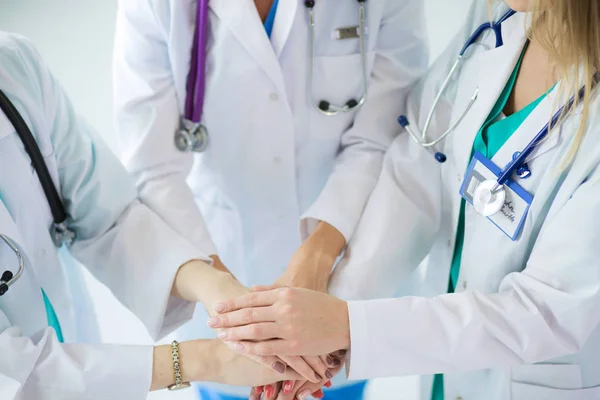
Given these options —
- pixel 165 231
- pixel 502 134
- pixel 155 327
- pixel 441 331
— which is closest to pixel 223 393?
pixel 155 327

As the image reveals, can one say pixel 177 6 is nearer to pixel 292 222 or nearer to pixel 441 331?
pixel 292 222

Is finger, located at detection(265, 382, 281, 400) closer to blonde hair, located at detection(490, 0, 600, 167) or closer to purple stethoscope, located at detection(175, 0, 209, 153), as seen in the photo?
purple stethoscope, located at detection(175, 0, 209, 153)

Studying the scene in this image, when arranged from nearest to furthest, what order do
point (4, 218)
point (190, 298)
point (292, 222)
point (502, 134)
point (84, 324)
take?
1. point (4, 218)
2. point (502, 134)
3. point (190, 298)
4. point (84, 324)
5. point (292, 222)

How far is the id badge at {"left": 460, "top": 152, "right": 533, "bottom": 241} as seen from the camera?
109 cm

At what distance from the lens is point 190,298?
1292 mm

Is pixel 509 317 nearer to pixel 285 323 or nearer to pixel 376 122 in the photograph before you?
pixel 285 323

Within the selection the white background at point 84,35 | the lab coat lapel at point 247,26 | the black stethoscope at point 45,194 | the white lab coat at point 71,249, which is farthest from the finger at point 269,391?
the white background at point 84,35

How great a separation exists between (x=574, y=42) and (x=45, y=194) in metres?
0.89

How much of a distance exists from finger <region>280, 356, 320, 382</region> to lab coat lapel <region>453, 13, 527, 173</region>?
452 mm

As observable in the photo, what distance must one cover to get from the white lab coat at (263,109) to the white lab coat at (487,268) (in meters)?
0.09

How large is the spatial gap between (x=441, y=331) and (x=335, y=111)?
0.52 metres

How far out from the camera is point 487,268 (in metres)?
1.18

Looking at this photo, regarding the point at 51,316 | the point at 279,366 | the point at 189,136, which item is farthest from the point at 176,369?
the point at 189,136

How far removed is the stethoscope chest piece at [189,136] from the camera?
1380mm
